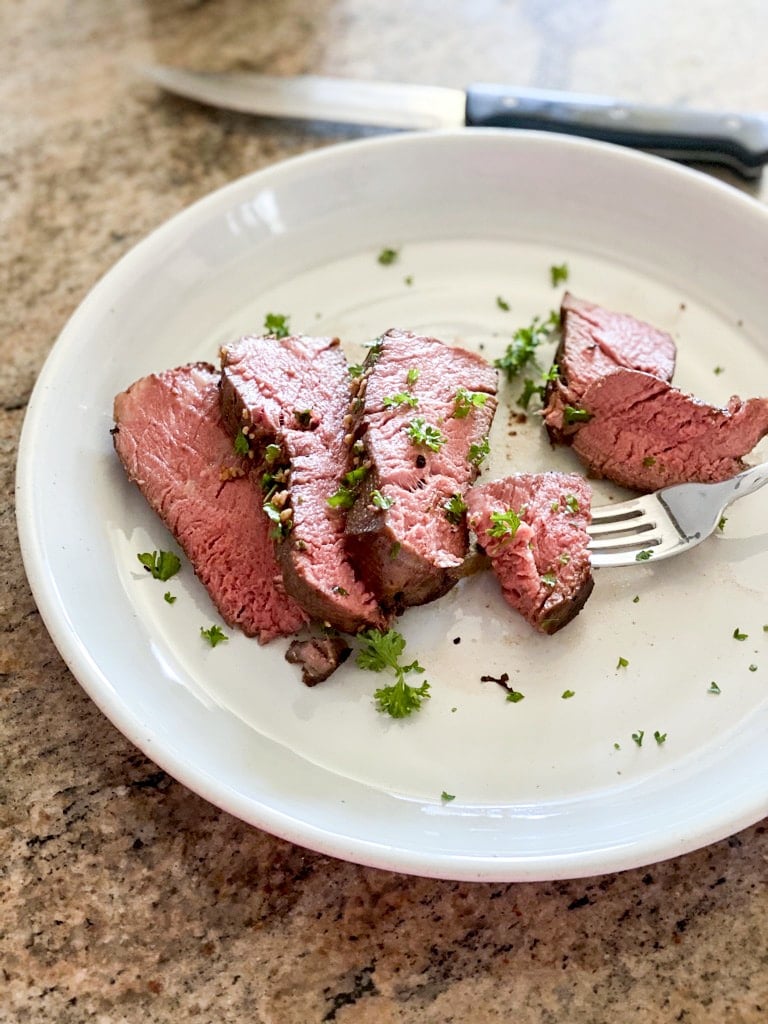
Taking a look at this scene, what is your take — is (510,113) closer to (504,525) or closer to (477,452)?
(477,452)

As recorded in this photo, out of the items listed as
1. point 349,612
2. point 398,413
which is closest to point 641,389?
point 398,413

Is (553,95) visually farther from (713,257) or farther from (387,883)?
(387,883)

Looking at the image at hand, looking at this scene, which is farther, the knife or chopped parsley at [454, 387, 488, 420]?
the knife

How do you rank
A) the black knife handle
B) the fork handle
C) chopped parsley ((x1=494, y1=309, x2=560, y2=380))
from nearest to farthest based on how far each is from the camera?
the fork handle
chopped parsley ((x1=494, y1=309, x2=560, y2=380))
the black knife handle

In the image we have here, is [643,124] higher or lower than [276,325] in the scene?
higher

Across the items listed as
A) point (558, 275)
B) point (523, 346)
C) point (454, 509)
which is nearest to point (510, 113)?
point (558, 275)

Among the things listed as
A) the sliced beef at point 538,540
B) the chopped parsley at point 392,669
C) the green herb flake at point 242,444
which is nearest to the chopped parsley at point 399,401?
the sliced beef at point 538,540

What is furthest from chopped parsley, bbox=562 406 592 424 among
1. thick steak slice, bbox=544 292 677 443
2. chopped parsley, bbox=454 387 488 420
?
chopped parsley, bbox=454 387 488 420

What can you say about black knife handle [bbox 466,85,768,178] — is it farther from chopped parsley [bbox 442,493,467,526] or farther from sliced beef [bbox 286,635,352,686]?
sliced beef [bbox 286,635,352,686]
